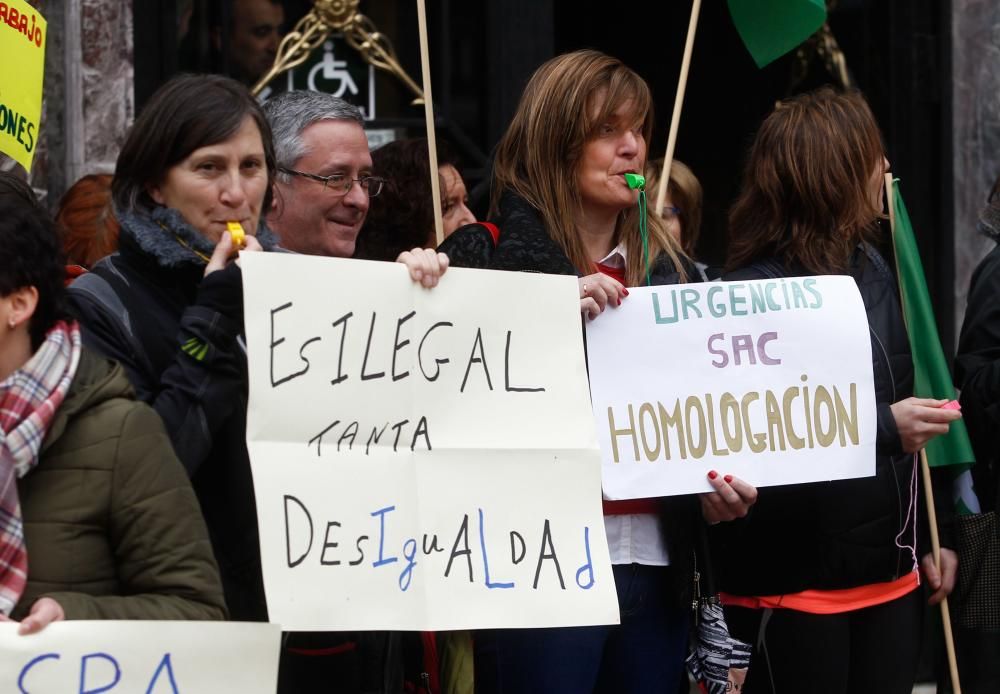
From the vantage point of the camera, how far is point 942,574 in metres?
3.90

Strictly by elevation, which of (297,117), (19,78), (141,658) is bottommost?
(141,658)

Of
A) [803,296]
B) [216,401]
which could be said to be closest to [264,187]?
[216,401]

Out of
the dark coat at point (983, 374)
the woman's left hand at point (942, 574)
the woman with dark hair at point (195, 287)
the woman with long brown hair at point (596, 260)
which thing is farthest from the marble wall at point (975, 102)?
the woman with dark hair at point (195, 287)

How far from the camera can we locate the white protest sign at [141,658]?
2.39 metres

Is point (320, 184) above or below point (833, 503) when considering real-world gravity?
above

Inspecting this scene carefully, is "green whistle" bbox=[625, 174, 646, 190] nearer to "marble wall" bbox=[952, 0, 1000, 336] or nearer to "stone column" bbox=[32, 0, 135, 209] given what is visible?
"stone column" bbox=[32, 0, 135, 209]

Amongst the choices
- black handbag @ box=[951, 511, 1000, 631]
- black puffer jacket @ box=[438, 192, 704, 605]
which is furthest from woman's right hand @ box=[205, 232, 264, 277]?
black handbag @ box=[951, 511, 1000, 631]

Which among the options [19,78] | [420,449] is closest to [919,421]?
[420,449]

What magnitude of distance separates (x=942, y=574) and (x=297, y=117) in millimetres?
1853

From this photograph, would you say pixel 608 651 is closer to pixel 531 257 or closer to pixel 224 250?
pixel 531 257

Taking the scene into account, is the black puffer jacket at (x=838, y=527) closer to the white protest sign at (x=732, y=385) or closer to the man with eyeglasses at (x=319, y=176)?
the white protest sign at (x=732, y=385)

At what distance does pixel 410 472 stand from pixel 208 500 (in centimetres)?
36

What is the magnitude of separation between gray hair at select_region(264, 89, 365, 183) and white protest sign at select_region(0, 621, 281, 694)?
1.30 metres

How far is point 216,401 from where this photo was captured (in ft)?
8.86
